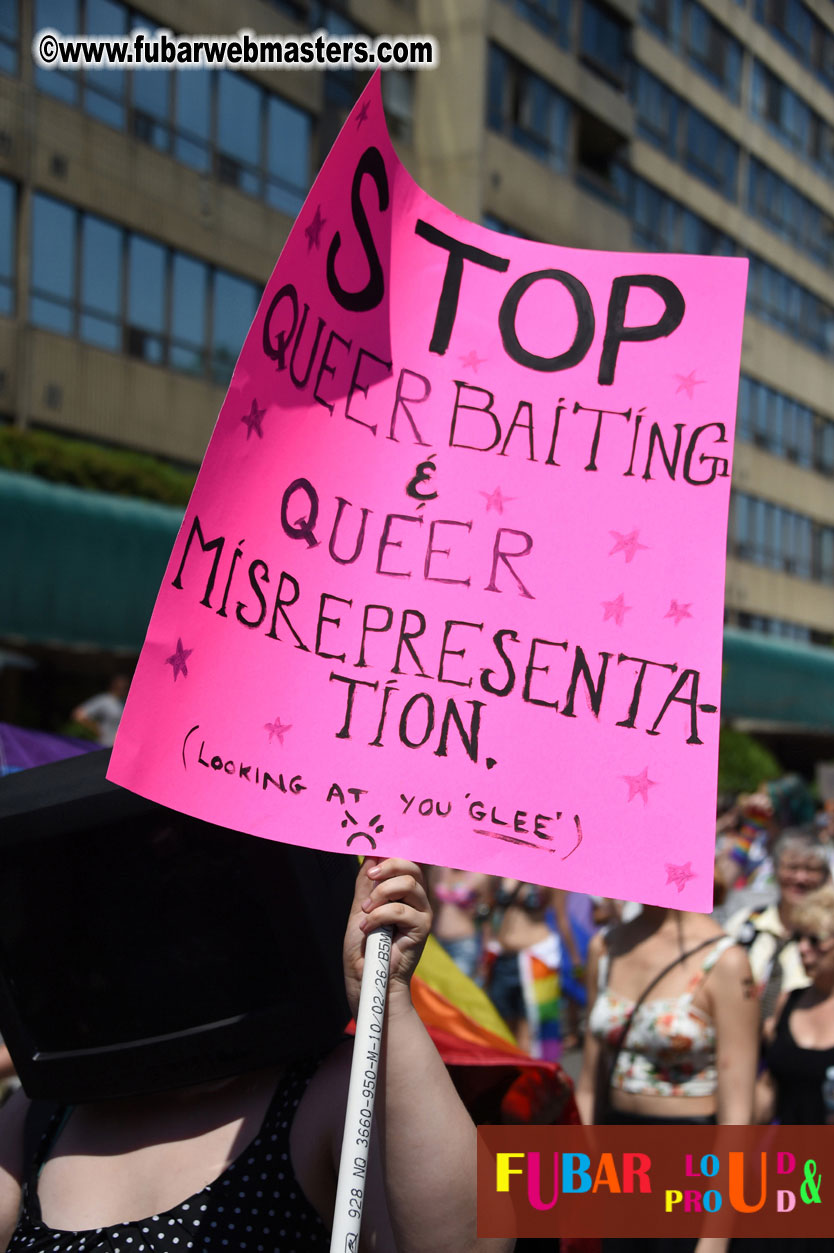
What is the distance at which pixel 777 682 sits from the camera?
35.1 m

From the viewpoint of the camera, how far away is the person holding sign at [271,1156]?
173 cm

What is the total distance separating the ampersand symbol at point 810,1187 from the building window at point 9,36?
1789cm

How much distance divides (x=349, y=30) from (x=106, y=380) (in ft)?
26.5

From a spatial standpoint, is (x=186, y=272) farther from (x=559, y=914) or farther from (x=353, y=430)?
(x=353, y=430)

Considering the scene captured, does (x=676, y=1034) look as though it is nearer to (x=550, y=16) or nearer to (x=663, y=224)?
(x=550, y=16)

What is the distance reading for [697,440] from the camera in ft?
6.75

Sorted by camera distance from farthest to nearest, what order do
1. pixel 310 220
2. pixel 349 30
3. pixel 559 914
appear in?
pixel 349 30
pixel 559 914
pixel 310 220

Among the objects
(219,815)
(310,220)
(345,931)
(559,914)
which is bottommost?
(559,914)

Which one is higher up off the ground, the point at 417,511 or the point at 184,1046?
the point at 417,511

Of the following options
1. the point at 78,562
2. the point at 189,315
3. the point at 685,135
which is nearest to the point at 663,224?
the point at 685,135

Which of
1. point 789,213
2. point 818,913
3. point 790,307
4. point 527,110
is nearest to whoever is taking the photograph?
point 818,913

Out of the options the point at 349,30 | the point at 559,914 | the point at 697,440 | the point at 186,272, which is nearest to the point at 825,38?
the point at 349,30

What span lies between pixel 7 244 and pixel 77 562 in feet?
15.0

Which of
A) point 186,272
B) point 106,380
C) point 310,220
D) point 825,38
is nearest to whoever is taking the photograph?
point 310,220
